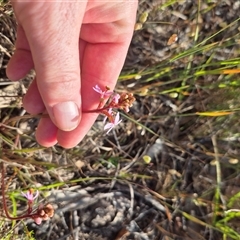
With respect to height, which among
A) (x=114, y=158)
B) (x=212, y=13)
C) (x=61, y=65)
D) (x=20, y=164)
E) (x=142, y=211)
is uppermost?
(x=61, y=65)

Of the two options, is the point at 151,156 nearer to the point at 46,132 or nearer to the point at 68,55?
the point at 46,132

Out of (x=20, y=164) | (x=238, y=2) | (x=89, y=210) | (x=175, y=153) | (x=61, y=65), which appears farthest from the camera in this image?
(x=238, y=2)

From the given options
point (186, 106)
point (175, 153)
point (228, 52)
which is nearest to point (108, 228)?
point (175, 153)

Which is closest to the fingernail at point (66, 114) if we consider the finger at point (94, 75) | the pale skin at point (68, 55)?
the pale skin at point (68, 55)

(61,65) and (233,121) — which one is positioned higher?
(61,65)

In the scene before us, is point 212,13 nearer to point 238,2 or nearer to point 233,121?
point 238,2

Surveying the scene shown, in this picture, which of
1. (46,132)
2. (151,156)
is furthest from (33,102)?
(151,156)
